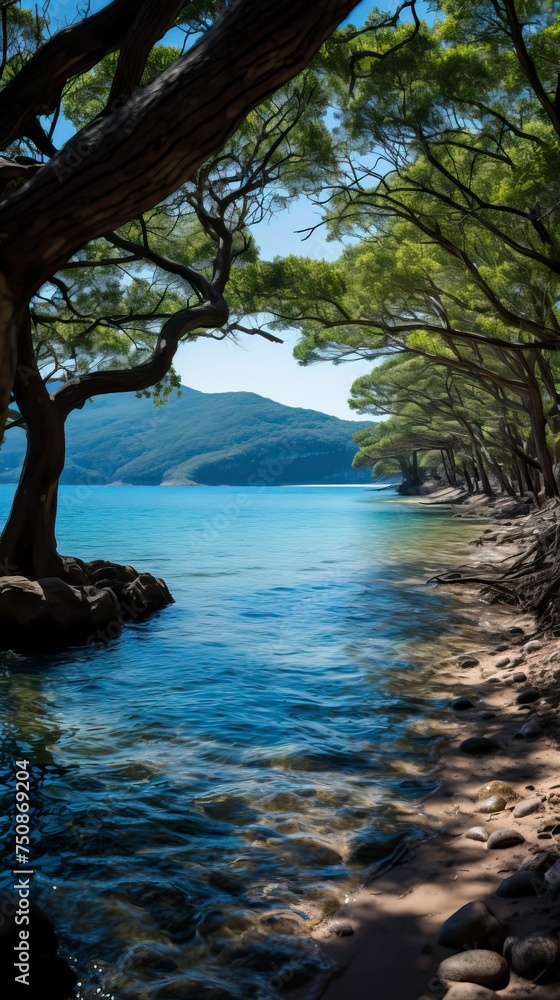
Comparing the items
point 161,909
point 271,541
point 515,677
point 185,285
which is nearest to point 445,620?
point 515,677

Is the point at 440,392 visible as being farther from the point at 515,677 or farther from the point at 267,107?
the point at 515,677

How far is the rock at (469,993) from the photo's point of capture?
226cm

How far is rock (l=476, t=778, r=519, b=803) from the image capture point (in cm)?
393

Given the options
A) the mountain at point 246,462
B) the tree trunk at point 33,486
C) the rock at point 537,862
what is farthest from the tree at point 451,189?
the mountain at point 246,462

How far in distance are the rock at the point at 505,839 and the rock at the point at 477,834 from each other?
8 cm

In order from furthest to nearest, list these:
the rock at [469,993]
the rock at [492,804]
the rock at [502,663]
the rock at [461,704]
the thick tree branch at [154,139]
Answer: the rock at [502,663] < the rock at [461,704] < the rock at [492,804] < the rock at [469,993] < the thick tree branch at [154,139]

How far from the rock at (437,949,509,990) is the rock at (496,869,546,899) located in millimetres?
436

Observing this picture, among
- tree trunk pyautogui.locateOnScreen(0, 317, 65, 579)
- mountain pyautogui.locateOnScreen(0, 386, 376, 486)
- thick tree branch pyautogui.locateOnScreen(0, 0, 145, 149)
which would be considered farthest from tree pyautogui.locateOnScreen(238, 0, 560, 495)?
mountain pyautogui.locateOnScreen(0, 386, 376, 486)

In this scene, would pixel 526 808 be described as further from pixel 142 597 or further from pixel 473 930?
pixel 142 597

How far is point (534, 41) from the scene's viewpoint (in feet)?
34.4

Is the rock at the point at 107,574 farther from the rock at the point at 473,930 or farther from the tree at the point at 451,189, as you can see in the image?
the rock at the point at 473,930

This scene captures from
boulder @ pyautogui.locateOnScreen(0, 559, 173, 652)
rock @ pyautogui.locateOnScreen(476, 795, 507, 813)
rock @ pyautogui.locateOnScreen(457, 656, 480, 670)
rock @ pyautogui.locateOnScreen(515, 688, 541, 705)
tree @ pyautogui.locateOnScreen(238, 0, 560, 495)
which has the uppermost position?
tree @ pyautogui.locateOnScreen(238, 0, 560, 495)

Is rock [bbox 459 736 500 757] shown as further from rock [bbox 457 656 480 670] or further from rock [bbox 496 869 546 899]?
rock [bbox 457 656 480 670]

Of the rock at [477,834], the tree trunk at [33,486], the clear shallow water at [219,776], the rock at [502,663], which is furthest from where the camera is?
the tree trunk at [33,486]
